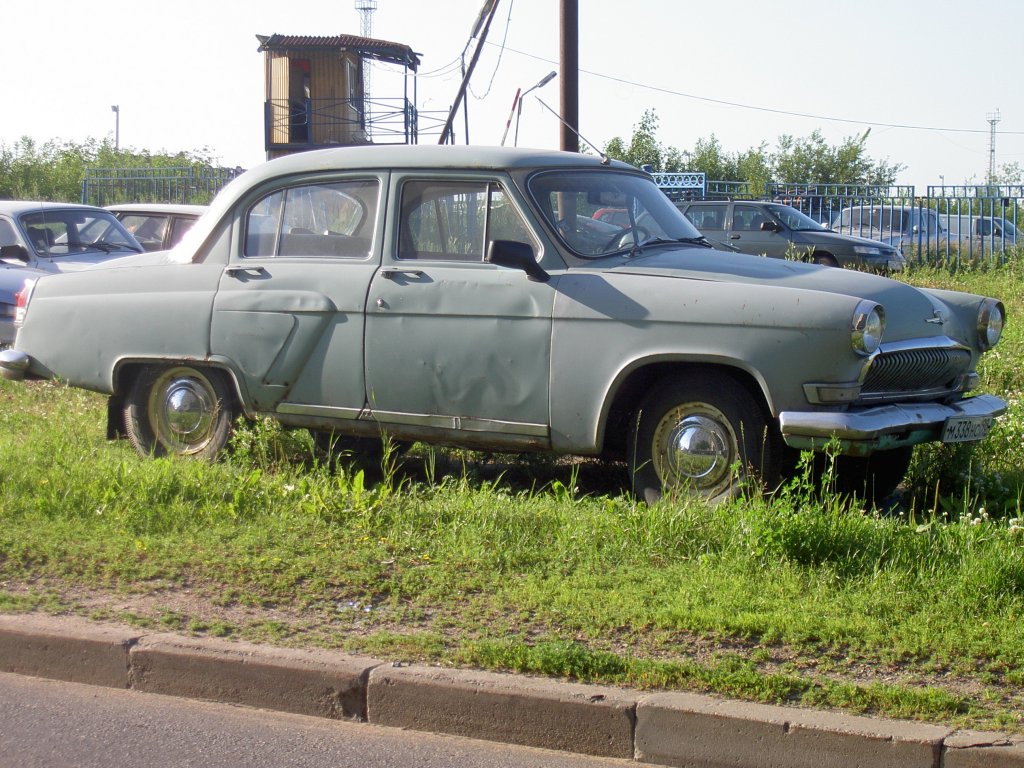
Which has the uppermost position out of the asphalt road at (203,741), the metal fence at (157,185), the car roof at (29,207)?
the metal fence at (157,185)

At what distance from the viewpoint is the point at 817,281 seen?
5.62 m

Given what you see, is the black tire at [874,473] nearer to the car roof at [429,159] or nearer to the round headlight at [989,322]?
the round headlight at [989,322]

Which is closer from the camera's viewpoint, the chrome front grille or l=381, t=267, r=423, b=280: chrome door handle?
the chrome front grille

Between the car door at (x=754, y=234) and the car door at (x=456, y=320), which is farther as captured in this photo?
the car door at (x=754, y=234)

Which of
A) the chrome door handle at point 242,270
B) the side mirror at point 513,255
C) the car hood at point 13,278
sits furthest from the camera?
the car hood at point 13,278

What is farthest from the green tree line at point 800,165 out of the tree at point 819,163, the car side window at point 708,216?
the car side window at point 708,216

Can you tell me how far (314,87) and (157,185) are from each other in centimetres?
512

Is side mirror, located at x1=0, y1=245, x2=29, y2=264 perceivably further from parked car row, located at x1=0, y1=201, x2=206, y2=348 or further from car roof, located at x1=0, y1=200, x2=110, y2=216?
car roof, located at x1=0, y1=200, x2=110, y2=216

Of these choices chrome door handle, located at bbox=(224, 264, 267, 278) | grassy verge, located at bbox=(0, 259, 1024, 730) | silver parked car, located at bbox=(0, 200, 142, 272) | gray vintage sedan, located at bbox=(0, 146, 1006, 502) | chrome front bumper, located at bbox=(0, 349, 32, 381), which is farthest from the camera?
silver parked car, located at bbox=(0, 200, 142, 272)

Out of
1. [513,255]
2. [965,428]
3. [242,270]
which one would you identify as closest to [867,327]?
[965,428]

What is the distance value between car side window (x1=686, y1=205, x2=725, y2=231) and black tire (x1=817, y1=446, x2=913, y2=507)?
14.4 meters

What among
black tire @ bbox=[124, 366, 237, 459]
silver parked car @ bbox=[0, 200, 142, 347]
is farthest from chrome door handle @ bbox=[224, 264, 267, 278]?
silver parked car @ bbox=[0, 200, 142, 347]

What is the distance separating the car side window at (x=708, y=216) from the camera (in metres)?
20.4

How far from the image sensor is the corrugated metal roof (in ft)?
96.5
